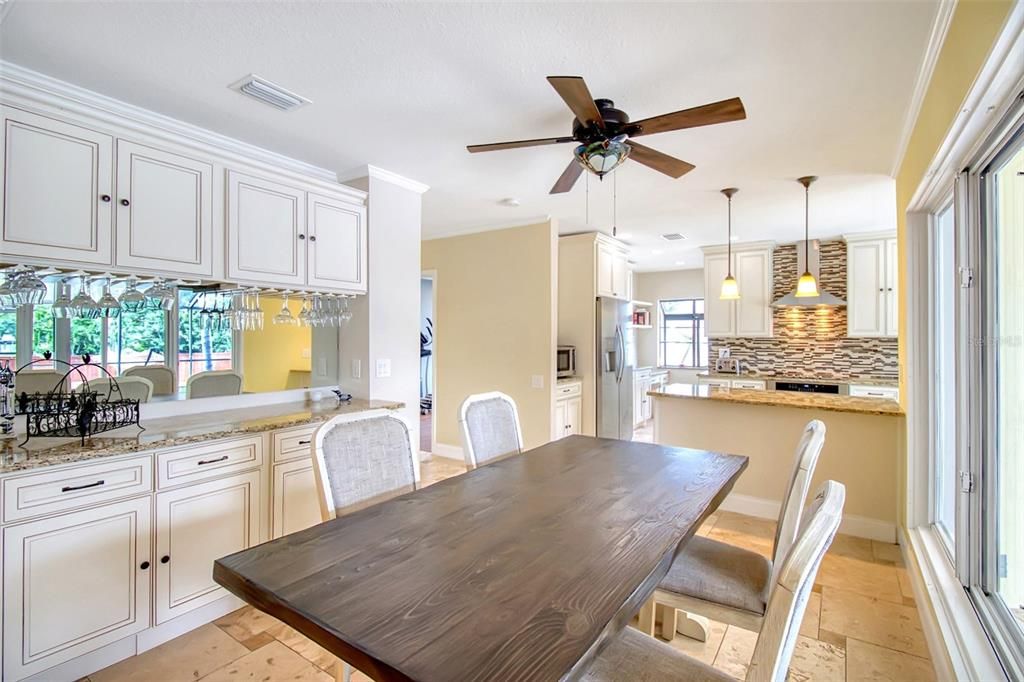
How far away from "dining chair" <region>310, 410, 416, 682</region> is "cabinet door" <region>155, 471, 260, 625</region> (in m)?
0.88

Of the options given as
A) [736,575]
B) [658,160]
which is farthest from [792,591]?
[658,160]

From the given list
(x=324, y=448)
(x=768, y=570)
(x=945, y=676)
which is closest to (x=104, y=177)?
(x=324, y=448)

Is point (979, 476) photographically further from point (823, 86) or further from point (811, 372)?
point (811, 372)

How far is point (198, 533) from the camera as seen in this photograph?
2164mm

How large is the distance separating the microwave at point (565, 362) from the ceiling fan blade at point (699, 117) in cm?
301

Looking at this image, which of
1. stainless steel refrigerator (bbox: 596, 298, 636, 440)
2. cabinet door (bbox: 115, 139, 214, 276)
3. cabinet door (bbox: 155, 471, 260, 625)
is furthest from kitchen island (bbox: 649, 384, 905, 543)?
cabinet door (bbox: 115, 139, 214, 276)

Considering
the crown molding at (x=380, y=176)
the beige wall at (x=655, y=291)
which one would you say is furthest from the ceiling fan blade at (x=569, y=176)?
the beige wall at (x=655, y=291)

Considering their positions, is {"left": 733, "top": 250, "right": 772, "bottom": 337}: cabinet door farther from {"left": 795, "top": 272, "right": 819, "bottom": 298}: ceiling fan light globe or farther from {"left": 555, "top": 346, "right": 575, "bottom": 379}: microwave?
{"left": 555, "top": 346, "right": 575, "bottom": 379}: microwave

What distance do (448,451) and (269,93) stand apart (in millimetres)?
3768

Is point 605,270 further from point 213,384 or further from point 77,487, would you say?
point 77,487

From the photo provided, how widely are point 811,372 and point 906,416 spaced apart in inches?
123

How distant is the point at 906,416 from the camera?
2.80 meters

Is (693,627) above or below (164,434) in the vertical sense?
below

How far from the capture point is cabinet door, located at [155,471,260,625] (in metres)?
2.06
